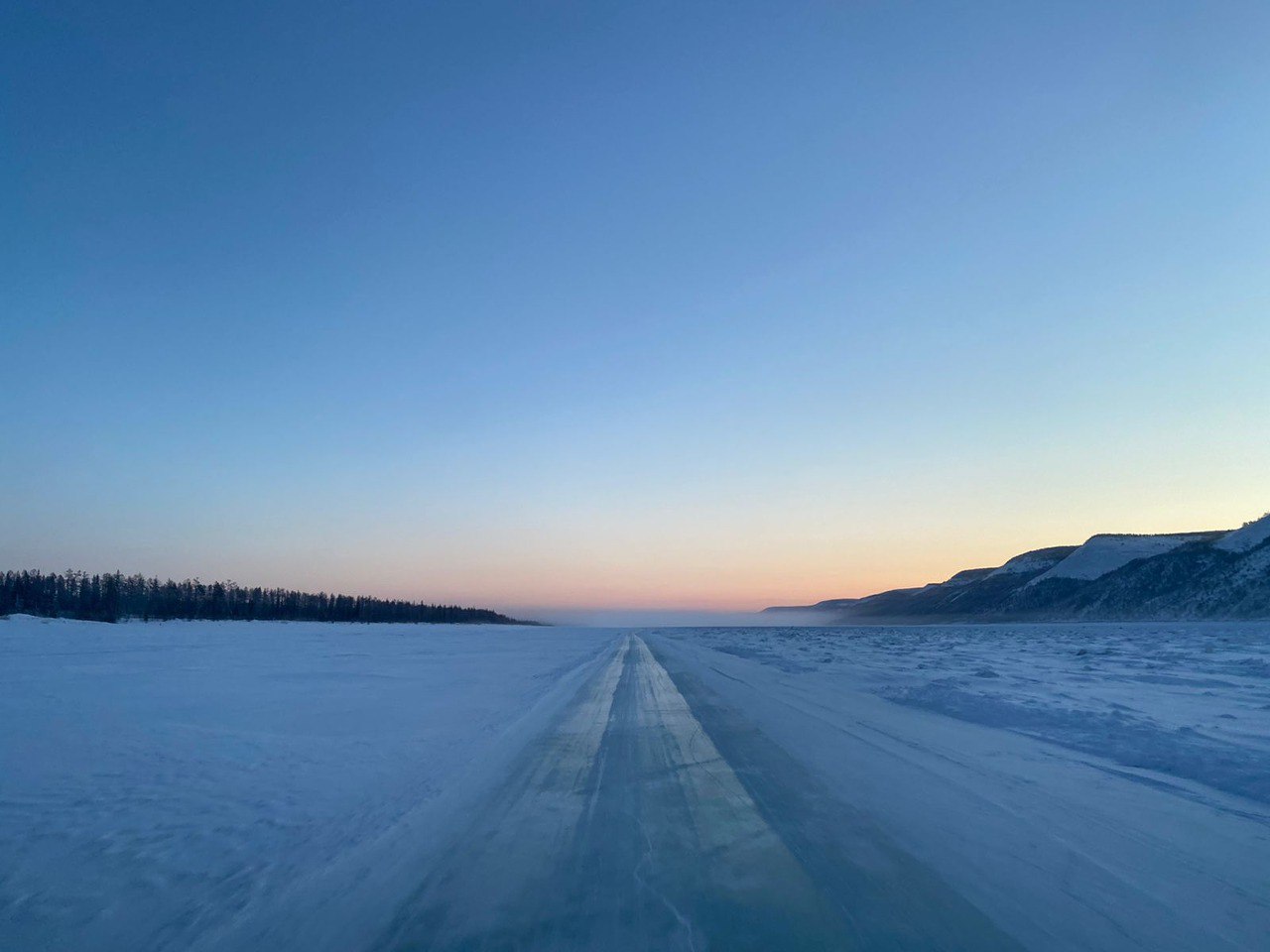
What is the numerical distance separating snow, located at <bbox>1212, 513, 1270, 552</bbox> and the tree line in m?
143

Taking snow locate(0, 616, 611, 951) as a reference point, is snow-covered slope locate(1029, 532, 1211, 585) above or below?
above

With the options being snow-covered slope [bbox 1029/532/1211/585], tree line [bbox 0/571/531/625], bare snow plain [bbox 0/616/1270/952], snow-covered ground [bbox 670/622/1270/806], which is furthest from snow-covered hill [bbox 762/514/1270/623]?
tree line [bbox 0/571/531/625]

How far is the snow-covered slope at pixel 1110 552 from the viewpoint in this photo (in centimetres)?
12756

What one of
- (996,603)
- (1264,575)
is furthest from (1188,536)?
(1264,575)

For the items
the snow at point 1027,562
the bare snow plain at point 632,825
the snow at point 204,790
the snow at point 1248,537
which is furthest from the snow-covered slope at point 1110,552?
the snow at point 204,790

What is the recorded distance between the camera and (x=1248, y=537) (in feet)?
322

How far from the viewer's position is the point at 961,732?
37.4ft

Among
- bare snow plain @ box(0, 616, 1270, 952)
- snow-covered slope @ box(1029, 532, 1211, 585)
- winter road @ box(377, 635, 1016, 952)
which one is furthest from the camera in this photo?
snow-covered slope @ box(1029, 532, 1211, 585)

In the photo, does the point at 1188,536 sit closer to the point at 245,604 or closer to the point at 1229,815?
the point at 1229,815

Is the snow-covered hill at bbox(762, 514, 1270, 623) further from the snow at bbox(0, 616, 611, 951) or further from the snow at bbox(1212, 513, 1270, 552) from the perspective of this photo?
the snow at bbox(0, 616, 611, 951)

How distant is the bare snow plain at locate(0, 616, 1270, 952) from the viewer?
4.27m

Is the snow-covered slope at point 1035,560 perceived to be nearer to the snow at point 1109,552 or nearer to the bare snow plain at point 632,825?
the snow at point 1109,552

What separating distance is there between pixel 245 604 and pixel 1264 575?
142 metres

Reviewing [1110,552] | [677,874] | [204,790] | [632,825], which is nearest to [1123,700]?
[632,825]
